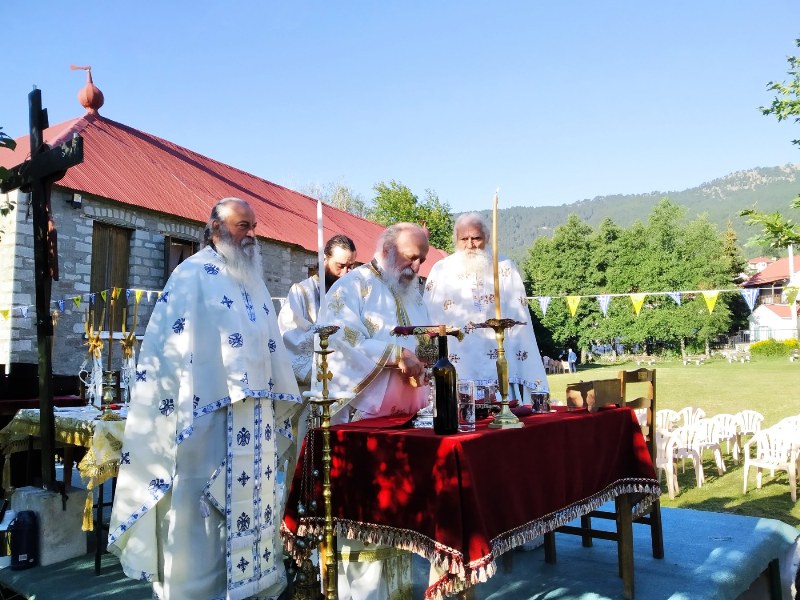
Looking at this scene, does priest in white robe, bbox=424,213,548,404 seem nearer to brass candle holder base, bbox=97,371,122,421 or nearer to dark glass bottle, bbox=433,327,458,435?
dark glass bottle, bbox=433,327,458,435

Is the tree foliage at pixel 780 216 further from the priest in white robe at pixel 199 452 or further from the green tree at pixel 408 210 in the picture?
the green tree at pixel 408 210

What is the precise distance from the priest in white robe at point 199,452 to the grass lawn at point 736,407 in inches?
235

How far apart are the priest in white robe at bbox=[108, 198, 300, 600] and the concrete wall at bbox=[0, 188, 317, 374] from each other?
351 inches

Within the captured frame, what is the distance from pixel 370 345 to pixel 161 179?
13.5m

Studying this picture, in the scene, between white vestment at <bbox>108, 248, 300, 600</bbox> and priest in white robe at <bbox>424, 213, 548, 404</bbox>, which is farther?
priest in white robe at <bbox>424, 213, 548, 404</bbox>

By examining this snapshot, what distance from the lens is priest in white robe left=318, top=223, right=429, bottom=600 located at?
3.29 metres

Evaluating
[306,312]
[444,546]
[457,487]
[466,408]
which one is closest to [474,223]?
[306,312]

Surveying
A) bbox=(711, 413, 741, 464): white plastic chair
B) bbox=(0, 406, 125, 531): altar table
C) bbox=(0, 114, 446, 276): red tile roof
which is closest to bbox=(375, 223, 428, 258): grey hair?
bbox=(0, 406, 125, 531): altar table

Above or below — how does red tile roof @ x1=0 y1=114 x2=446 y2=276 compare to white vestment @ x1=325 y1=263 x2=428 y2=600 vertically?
above

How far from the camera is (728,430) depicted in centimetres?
989

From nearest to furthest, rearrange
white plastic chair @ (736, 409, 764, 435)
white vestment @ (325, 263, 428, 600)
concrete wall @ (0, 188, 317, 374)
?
white vestment @ (325, 263, 428, 600) < white plastic chair @ (736, 409, 764, 435) < concrete wall @ (0, 188, 317, 374)

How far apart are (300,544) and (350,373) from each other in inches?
38.3

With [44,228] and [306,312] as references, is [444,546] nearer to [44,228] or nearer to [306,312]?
[306,312]

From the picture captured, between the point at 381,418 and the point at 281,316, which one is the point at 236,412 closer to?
the point at 381,418
